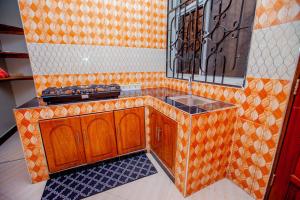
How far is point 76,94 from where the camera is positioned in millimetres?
1677

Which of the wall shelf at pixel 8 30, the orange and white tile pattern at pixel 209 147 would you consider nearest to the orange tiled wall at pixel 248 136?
the orange and white tile pattern at pixel 209 147

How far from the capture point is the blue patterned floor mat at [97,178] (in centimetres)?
153

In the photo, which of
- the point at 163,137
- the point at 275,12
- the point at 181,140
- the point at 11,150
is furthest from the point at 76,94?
the point at 275,12

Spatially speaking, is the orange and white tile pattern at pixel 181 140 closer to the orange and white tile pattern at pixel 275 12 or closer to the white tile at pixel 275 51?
the white tile at pixel 275 51

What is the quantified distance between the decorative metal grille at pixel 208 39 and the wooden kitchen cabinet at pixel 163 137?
0.74 m

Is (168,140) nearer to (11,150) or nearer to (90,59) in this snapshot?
(90,59)

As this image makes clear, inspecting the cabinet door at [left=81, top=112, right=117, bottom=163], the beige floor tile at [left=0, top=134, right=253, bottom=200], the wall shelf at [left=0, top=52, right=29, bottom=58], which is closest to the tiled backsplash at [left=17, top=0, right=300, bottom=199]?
the beige floor tile at [left=0, top=134, right=253, bottom=200]

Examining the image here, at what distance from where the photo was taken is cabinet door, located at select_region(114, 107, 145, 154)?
1.90m

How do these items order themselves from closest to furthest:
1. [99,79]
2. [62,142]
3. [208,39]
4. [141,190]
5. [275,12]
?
[275,12]
[141,190]
[62,142]
[208,39]
[99,79]

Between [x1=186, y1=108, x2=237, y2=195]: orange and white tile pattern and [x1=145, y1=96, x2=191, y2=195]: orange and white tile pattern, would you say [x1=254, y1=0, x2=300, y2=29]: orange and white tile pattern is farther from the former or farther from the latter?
[x1=145, y1=96, x2=191, y2=195]: orange and white tile pattern

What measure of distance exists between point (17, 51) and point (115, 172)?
3028mm

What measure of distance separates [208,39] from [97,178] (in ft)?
7.21

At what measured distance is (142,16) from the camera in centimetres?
227

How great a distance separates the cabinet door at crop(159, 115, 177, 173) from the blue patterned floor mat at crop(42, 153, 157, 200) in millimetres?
267
